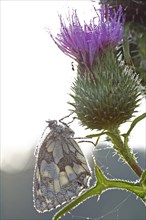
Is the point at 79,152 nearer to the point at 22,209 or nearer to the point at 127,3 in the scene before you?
the point at 127,3

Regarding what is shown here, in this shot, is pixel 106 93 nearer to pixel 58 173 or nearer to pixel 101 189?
pixel 58 173

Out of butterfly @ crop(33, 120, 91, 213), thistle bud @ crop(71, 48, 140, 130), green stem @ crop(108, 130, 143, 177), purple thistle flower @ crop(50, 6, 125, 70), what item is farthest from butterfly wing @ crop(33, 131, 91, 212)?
purple thistle flower @ crop(50, 6, 125, 70)

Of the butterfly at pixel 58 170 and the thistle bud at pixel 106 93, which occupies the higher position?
the thistle bud at pixel 106 93

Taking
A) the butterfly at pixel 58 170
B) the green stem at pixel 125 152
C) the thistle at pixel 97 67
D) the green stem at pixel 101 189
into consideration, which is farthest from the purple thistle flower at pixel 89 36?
the green stem at pixel 101 189

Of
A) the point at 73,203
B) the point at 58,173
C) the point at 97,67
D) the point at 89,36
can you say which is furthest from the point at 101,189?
the point at 89,36

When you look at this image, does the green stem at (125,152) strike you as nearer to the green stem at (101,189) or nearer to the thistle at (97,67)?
the green stem at (101,189)

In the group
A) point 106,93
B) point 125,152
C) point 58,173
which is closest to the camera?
point 125,152

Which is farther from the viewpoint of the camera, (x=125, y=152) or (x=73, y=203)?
(x=125, y=152)

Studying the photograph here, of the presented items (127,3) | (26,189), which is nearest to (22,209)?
(26,189)
